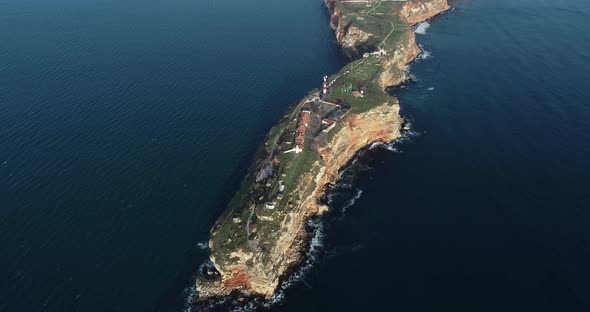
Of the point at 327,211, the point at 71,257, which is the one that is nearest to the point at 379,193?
the point at 327,211

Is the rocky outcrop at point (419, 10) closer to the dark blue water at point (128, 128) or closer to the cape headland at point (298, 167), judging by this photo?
the cape headland at point (298, 167)

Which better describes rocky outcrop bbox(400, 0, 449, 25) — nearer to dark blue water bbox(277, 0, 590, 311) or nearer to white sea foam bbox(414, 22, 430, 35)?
white sea foam bbox(414, 22, 430, 35)

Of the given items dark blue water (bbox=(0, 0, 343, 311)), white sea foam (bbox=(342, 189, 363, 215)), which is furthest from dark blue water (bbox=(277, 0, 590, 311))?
dark blue water (bbox=(0, 0, 343, 311))

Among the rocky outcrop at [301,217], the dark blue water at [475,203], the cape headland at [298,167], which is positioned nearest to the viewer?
the dark blue water at [475,203]

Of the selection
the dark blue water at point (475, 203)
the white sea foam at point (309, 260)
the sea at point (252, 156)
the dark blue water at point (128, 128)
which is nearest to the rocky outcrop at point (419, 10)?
the sea at point (252, 156)

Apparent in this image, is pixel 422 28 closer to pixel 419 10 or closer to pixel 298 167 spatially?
pixel 419 10

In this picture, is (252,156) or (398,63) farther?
(398,63)

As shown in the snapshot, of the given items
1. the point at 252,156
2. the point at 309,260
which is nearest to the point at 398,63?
the point at 252,156
